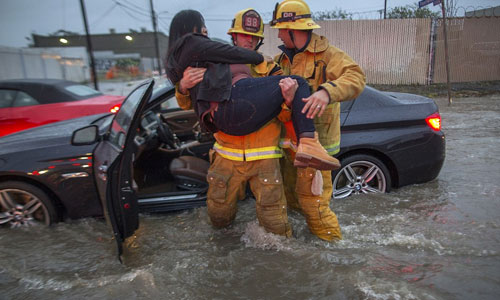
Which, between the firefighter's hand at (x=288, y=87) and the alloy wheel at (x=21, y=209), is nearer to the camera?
the firefighter's hand at (x=288, y=87)

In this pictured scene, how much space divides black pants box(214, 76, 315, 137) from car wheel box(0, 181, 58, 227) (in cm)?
184

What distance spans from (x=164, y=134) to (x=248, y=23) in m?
2.05

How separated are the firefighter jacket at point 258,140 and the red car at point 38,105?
3816mm

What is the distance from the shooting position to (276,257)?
2572 millimetres

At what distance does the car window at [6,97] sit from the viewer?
5.74 m

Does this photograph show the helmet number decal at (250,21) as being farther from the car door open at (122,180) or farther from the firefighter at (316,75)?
the car door open at (122,180)

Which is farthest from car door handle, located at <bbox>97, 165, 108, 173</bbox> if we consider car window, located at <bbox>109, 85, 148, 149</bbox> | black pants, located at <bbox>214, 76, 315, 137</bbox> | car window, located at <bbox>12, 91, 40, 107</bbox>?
car window, located at <bbox>12, 91, 40, 107</bbox>

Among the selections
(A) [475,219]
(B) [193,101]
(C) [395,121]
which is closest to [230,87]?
(B) [193,101]

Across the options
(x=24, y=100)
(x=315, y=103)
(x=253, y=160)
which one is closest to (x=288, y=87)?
(x=315, y=103)

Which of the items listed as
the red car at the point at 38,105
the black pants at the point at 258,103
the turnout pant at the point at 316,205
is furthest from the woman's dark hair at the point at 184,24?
the red car at the point at 38,105

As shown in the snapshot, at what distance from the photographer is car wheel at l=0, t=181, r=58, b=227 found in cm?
289

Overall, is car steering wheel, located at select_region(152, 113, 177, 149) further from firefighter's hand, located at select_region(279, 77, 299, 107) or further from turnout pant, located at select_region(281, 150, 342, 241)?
firefighter's hand, located at select_region(279, 77, 299, 107)

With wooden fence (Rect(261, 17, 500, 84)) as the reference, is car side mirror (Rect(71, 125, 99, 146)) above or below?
below

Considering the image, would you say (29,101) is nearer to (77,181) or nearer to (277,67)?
(77,181)
